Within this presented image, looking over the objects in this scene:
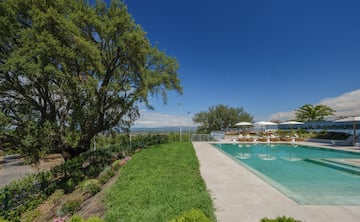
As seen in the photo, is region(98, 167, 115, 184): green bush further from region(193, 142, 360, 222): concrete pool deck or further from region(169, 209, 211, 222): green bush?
region(169, 209, 211, 222): green bush

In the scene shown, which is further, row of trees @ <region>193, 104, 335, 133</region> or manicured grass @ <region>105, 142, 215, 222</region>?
row of trees @ <region>193, 104, 335, 133</region>

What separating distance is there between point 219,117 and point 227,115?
5.24 ft

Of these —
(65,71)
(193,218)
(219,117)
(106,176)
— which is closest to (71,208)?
(106,176)

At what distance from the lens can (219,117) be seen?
3478 cm

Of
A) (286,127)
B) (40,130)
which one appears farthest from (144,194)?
(286,127)

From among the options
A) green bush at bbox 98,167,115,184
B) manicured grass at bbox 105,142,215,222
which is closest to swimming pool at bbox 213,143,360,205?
manicured grass at bbox 105,142,215,222

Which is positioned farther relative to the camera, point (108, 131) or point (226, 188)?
point (108, 131)

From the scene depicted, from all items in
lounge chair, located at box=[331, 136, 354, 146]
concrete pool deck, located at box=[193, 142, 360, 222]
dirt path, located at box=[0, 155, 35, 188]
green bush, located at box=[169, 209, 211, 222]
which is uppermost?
green bush, located at box=[169, 209, 211, 222]

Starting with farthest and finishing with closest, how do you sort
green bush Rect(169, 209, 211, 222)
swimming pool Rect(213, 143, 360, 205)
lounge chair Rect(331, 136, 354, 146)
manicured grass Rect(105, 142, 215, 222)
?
lounge chair Rect(331, 136, 354, 146) → swimming pool Rect(213, 143, 360, 205) → manicured grass Rect(105, 142, 215, 222) → green bush Rect(169, 209, 211, 222)

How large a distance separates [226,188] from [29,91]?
9.97m

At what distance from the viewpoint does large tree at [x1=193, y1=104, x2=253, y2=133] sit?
34594 millimetres

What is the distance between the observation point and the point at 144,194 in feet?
15.8

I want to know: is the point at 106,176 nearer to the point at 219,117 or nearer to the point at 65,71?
the point at 65,71

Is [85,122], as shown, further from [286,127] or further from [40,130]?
[286,127]
